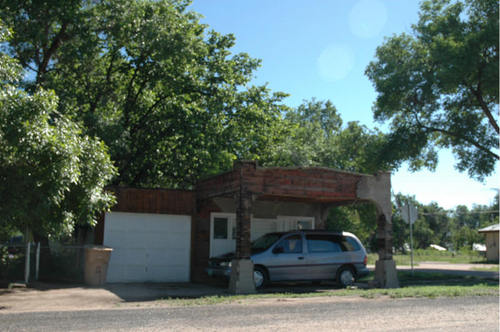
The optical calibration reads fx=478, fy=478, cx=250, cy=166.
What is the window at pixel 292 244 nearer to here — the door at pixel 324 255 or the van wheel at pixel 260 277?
the door at pixel 324 255

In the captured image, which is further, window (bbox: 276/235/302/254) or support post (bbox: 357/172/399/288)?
support post (bbox: 357/172/399/288)

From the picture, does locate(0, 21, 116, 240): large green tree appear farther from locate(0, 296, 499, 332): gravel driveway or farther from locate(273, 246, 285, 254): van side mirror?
locate(273, 246, 285, 254): van side mirror

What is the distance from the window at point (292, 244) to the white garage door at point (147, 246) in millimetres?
4145

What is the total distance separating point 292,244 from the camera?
15.2m

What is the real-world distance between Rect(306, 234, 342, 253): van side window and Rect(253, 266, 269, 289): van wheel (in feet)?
5.75

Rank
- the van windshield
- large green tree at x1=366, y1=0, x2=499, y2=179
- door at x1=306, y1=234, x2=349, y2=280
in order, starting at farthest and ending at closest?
1. large green tree at x1=366, y1=0, x2=499, y2=179
2. door at x1=306, y1=234, x2=349, y2=280
3. the van windshield

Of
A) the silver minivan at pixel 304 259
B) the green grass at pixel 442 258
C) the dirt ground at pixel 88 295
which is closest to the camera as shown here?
the dirt ground at pixel 88 295

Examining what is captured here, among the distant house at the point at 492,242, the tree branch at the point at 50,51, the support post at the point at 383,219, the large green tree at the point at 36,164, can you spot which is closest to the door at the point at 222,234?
the support post at the point at 383,219

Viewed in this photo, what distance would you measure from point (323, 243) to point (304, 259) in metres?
0.98

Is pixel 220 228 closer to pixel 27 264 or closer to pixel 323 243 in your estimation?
pixel 323 243

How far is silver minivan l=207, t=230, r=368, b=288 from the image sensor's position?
48.1 feet

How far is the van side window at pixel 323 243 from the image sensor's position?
15.5 m

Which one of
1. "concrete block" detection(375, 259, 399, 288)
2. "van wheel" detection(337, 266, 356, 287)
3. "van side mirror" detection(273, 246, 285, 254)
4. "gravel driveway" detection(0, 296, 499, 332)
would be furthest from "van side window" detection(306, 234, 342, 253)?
"gravel driveway" detection(0, 296, 499, 332)

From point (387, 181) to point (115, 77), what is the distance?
12.8 meters
